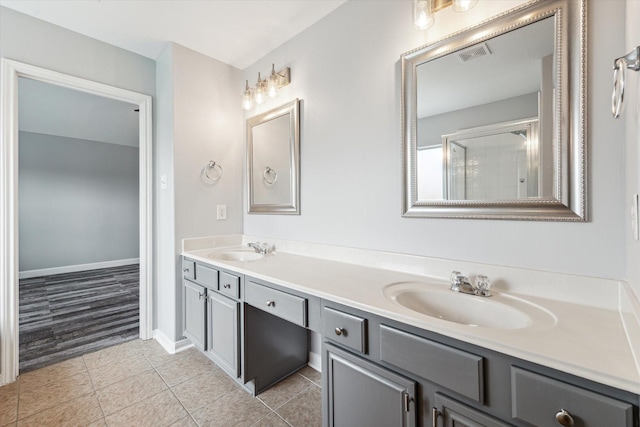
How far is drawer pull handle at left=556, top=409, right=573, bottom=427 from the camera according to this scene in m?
0.63

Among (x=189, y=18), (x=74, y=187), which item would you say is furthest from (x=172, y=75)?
(x=74, y=187)

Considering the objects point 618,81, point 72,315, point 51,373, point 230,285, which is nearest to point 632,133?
point 618,81

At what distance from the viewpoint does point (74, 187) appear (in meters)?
4.82

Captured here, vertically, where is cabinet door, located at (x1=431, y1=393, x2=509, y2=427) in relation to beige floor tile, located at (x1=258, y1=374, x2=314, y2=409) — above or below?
above

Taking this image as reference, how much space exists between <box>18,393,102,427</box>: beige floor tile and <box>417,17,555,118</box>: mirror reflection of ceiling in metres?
2.40

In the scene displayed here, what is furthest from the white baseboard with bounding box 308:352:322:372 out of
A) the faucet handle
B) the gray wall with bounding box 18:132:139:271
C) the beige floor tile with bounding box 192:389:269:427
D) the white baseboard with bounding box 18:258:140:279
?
the gray wall with bounding box 18:132:139:271

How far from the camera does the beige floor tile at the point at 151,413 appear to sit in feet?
4.82

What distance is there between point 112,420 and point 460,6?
8.71 ft

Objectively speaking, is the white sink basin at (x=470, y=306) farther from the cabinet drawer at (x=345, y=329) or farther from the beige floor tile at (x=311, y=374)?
the beige floor tile at (x=311, y=374)

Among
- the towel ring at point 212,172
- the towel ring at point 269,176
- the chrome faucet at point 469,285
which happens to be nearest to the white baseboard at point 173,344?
the towel ring at point 212,172

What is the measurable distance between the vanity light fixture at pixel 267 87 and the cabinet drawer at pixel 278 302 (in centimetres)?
143

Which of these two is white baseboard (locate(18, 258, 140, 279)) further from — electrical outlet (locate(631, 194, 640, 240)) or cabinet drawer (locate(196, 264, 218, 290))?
electrical outlet (locate(631, 194, 640, 240))

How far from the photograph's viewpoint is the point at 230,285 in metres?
1.67

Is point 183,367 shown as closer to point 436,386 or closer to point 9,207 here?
point 9,207
